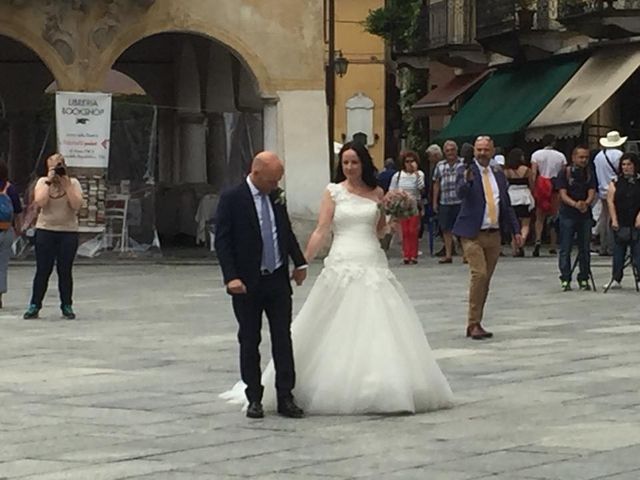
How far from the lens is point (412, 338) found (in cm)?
1101

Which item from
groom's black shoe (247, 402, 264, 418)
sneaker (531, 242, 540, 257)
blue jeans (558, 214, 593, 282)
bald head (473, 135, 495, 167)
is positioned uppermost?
bald head (473, 135, 495, 167)

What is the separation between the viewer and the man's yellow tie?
1530cm

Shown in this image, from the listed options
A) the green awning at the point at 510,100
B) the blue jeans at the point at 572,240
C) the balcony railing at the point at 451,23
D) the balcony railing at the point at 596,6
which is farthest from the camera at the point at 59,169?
the balcony railing at the point at 451,23

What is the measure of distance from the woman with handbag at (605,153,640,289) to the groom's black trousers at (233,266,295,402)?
10158mm

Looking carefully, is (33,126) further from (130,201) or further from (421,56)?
(421,56)

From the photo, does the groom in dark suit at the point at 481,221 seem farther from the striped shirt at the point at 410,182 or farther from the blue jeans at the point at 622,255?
the striped shirt at the point at 410,182

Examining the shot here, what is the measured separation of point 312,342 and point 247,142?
1754 centimetres

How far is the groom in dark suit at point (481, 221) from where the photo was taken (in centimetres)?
1517


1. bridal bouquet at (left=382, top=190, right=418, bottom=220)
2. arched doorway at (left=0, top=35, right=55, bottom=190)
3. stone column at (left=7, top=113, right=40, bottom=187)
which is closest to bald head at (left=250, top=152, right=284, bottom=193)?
bridal bouquet at (left=382, top=190, right=418, bottom=220)

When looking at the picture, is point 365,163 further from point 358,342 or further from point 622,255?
point 622,255

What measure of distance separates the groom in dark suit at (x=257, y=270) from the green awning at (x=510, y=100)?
22415mm

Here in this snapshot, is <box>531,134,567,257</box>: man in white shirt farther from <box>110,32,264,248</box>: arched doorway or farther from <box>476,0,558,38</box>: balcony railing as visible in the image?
<box>476,0,558,38</box>: balcony railing

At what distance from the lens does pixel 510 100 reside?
1383 inches

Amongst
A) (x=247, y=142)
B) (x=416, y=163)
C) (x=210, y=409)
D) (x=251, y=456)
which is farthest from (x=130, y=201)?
(x=251, y=456)
